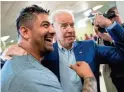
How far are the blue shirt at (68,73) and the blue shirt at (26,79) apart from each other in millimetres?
532

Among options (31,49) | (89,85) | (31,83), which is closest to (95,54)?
(89,85)

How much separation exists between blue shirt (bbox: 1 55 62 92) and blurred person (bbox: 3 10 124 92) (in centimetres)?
55

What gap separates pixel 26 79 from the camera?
92 centimetres

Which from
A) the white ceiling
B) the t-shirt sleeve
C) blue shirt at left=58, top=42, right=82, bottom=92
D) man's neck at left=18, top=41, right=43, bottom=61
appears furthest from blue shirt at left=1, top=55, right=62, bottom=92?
the white ceiling

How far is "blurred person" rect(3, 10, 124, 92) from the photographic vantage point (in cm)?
151

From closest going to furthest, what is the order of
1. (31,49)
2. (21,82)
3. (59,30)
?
(21,82) < (31,49) < (59,30)

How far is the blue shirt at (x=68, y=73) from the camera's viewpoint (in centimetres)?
148

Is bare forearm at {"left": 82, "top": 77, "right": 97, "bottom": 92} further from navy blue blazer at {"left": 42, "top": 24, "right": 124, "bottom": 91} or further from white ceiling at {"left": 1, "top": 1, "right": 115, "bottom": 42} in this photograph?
white ceiling at {"left": 1, "top": 1, "right": 115, "bottom": 42}

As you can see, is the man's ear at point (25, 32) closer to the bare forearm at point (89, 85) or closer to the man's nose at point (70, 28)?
the bare forearm at point (89, 85)

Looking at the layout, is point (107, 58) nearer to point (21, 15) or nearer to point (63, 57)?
point (63, 57)

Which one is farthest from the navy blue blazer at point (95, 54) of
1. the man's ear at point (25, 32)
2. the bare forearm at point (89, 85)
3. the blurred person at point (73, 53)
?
the man's ear at point (25, 32)

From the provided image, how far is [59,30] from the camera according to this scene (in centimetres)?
175

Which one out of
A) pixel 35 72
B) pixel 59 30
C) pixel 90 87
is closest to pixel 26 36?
pixel 35 72

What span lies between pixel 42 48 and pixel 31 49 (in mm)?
76
